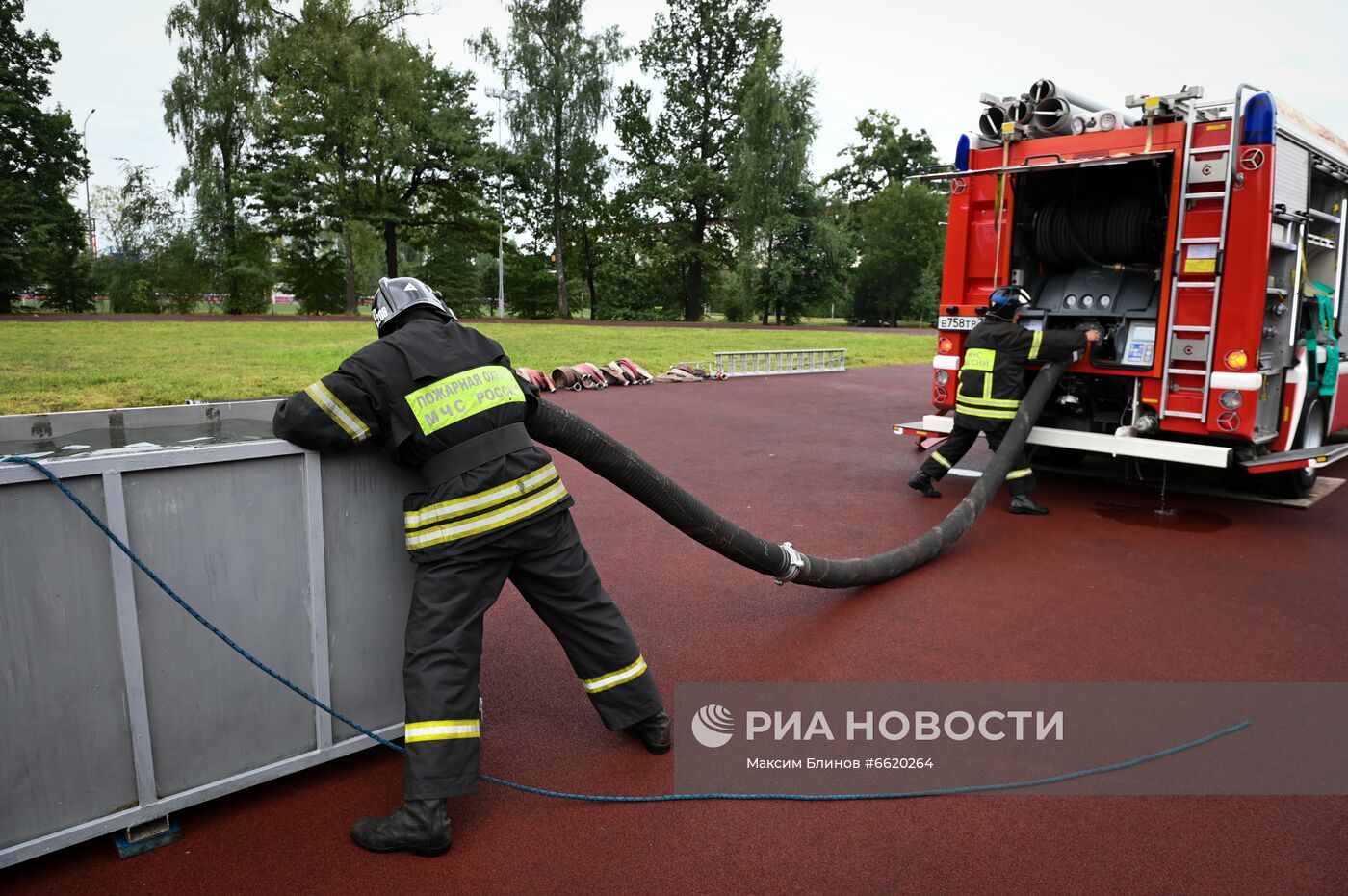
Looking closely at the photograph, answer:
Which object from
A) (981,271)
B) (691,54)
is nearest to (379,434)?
(981,271)

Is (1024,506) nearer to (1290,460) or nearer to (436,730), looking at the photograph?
(1290,460)

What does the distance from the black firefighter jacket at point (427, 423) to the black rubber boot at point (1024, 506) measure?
5.01 meters

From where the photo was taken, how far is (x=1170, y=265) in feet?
20.8

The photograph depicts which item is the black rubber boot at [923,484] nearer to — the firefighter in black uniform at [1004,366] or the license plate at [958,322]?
the firefighter in black uniform at [1004,366]

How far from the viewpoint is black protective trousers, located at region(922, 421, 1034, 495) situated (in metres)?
6.82

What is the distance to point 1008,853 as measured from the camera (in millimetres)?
2686

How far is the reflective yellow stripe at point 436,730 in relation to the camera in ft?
8.83

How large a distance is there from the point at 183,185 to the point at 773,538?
3856 centimetres

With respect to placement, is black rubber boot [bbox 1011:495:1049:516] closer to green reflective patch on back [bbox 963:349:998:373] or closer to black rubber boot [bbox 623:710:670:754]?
green reflective patch on back [bbox 963:349:998:373]

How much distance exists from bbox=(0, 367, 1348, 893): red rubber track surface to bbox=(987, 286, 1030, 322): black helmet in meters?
1.53

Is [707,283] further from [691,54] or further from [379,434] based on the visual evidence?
[379,434]

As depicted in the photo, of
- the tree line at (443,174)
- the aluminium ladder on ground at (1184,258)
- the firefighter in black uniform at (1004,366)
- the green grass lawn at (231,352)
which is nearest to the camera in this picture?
the aluminium ladder on ground at (1184,258)

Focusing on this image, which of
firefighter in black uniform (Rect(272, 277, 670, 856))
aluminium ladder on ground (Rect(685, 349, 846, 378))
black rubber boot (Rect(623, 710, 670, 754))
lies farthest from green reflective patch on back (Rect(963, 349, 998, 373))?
aluminium ladder on ground (Rect(685, 349, 846, 378))

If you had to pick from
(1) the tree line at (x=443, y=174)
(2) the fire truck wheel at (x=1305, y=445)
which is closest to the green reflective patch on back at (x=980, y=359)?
(2) the fire truck wheel at (x=1305, y=445)
